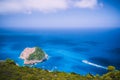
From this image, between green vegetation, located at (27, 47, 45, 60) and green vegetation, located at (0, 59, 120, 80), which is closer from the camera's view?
green vegetation, located at (0, 59, 120, 80)

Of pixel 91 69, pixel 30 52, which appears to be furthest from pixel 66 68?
pixel 30 52


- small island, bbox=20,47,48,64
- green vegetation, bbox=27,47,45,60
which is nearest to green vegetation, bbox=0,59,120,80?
small island, bbox=20,47,48,64

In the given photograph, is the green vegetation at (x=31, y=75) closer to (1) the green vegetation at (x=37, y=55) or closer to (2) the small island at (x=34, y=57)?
(2) the small island at (x=34, y=57)

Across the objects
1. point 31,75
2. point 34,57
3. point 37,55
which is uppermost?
point 37,55

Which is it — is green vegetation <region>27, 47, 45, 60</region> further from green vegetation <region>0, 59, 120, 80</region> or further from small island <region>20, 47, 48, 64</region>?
green vegetation <region>0, 59, 120, 80</region>

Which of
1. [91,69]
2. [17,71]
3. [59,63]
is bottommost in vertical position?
[17,71]

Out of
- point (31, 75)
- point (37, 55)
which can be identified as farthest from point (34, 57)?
point (31, 75)

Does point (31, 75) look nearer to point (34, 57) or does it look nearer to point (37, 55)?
point (37, 55)

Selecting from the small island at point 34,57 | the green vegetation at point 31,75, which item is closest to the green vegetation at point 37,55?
the small island at point 34,57

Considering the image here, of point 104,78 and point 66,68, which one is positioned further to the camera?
point 66,68

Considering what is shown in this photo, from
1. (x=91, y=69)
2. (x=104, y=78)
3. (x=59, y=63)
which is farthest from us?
(x=59, y=63)

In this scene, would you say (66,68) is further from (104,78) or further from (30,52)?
(104,78)
